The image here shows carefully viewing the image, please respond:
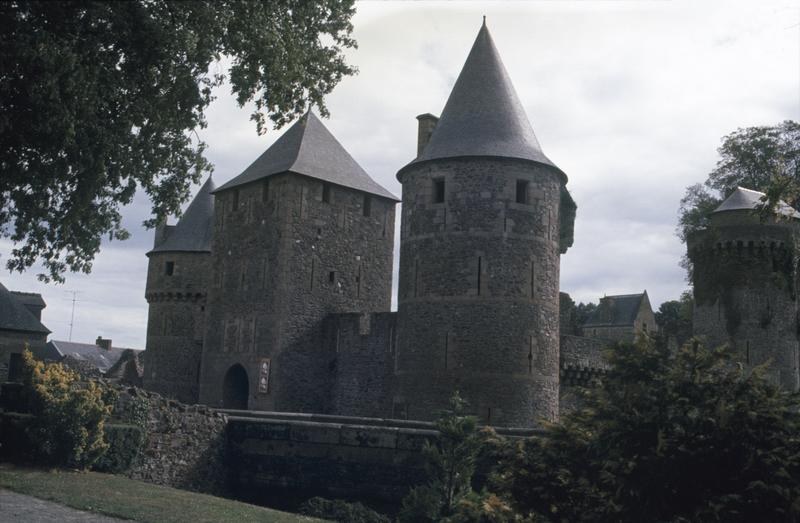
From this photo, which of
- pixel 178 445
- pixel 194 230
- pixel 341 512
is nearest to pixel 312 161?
pixel 194 230

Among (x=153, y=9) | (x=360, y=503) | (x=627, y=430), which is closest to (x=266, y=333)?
(x=360, y=503)

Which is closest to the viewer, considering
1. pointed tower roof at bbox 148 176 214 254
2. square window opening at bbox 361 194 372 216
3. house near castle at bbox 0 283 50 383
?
square window opening at bbox 361 194 372 216

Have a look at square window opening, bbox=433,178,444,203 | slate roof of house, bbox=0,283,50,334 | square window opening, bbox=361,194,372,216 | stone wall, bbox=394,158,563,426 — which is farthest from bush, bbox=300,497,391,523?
slate roof of house, bbox=0,283,50,334

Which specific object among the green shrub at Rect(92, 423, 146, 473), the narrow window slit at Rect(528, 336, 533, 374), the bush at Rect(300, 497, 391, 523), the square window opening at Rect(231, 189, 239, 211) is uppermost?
the square window opening at Rect(231, 189, 239, 211)

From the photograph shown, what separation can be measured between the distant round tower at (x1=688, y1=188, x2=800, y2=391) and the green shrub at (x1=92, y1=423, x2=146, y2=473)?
20.7 metres

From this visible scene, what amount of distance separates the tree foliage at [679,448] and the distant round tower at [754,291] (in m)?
23.1

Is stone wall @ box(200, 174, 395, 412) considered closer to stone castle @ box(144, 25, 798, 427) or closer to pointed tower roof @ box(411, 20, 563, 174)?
stone castle @ box(144, 25, 798, 427)

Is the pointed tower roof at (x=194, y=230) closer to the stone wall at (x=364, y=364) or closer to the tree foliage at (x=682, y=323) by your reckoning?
Result: the stone wall at (x=364, y=364)

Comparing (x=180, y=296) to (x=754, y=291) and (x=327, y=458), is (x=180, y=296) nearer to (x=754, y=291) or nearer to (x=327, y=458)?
(x=327, y=458)

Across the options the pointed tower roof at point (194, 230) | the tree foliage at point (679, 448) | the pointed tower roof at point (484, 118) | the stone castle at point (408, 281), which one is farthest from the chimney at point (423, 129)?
the tree foliage at point (679, 448)

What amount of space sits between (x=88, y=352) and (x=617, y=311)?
3791 centimetres

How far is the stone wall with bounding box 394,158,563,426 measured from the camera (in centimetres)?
2186

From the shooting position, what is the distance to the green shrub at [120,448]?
55.6ft

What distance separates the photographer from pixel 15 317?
131 ft
